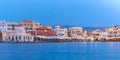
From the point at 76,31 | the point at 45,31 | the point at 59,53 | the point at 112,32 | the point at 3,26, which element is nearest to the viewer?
the point at 59,53

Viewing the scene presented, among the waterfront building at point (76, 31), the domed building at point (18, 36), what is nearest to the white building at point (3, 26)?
the domed building at point (18, 36)

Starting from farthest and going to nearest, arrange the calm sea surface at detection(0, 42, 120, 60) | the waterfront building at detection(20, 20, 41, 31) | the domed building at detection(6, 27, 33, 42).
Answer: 1. the waterfront building at detection(20, 20, 41, 31)
2. the domed building at detection(6, 27, 33, 42)
3. the calm sea surface at detection(0, 42, 120, 60)

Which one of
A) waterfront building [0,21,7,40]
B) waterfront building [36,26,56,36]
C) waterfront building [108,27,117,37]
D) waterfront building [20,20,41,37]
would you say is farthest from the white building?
waterfront building [108,27,117,37]

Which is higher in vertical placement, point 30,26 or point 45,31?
point 30,26

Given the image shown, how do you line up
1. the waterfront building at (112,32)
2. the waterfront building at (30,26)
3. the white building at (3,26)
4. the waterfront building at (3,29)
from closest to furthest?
the waterfront building at (3,29) → the white building at (3,26) → the waterfront building at (30,26) → the waterfront building at (112,32)

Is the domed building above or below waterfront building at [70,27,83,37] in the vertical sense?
below

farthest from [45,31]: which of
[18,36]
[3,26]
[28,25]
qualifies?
[18,36]

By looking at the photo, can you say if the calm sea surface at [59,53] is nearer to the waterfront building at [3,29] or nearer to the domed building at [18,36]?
the domed building at [18,36]

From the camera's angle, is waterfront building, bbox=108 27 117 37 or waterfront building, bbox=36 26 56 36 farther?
waterfront building, bbox=108 27 117 37

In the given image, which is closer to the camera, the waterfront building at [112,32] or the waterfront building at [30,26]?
the waterfront building at [30,26]

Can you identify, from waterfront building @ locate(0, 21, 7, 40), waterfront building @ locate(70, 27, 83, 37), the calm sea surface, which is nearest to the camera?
the calm sea surface

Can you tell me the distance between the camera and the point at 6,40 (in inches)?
1390

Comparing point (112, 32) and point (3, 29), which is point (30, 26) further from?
point (112, 32)

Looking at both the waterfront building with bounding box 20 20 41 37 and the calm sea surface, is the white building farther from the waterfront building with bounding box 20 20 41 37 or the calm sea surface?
the calm sea surface
